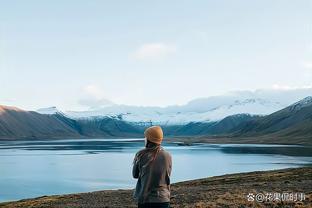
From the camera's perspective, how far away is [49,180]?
8038cm

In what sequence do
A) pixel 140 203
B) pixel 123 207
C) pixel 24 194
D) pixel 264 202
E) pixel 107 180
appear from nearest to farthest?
1. pixel 140 203
2. pixel 264 202
3. pixel 123 207
4. pixel 24 194
5. pixel 107 180

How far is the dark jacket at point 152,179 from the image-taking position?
A: 31.0 ft

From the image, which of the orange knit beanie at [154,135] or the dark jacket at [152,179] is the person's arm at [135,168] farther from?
the orange knit beanie at [154,135]

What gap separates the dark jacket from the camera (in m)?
9.44

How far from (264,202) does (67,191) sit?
43993 mm

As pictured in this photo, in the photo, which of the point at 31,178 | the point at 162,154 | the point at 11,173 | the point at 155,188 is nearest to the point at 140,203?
the point at 155,188

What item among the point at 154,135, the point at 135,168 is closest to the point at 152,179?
the point at 135,168

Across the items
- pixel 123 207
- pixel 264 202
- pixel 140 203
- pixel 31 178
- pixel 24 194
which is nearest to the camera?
pixel 140 203

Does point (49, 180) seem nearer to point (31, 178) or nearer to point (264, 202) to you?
point (31, 178)

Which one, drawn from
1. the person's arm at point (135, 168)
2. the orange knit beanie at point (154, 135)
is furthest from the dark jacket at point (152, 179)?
the orange knit beanie at point (154, 135)

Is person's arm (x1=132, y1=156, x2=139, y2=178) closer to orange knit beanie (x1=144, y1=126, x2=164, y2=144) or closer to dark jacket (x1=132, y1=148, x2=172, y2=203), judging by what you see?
dark jacket (x1=132, y1=148, x2=172, y2=203)

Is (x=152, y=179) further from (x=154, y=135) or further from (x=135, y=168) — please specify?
(x=154, y=135)

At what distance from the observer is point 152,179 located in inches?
375

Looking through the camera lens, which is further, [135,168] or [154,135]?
[135,168]
